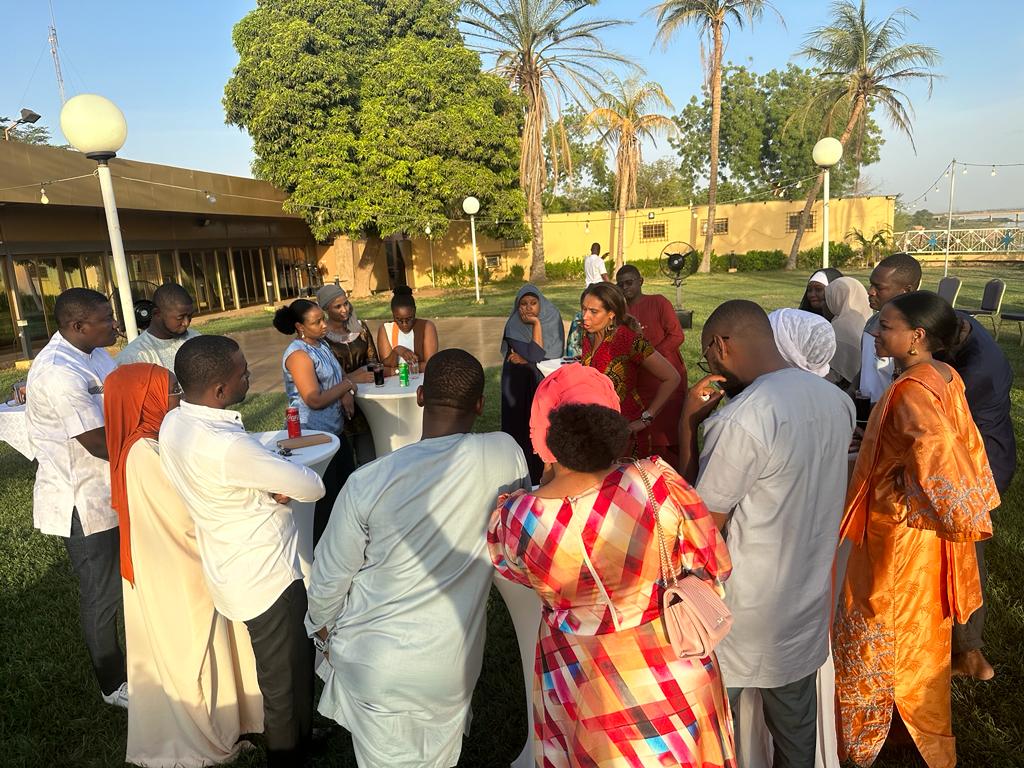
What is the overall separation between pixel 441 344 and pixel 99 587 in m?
10.2

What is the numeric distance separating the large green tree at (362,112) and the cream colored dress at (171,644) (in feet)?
67.0

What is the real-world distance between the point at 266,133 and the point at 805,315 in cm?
2275

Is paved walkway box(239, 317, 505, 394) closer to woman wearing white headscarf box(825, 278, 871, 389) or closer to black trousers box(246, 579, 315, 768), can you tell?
woman wearing white headscarf box(825, 278, 871, 389)

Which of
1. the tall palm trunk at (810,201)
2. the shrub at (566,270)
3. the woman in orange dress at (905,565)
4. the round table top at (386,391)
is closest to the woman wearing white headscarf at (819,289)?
the woman in orange dress at (905,565)

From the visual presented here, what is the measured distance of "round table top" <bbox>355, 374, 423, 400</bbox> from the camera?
450cm

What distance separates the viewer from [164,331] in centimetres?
386

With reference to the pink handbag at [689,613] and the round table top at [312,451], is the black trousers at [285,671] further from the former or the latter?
the pink handbag at [689,613]

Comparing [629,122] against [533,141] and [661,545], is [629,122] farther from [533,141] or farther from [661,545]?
[661,545]

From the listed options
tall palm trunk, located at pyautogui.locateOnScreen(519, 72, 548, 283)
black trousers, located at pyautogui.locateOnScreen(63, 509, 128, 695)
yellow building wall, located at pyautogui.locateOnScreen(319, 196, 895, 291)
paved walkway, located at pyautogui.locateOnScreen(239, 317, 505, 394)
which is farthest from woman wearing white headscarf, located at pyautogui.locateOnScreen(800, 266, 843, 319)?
yellow building wall, located at pyautogui.locateOnScreen(319, 196, 895, 291)

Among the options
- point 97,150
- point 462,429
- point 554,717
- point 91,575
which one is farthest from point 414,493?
point 97,150

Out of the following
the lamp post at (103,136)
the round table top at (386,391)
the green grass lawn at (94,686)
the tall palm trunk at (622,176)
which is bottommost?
the green grass lawn at (94,686)

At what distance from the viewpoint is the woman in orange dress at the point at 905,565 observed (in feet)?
7.26

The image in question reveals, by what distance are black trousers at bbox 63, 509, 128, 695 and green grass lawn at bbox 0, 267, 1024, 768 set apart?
1.13 feet

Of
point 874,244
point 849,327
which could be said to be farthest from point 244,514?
point 874,244
